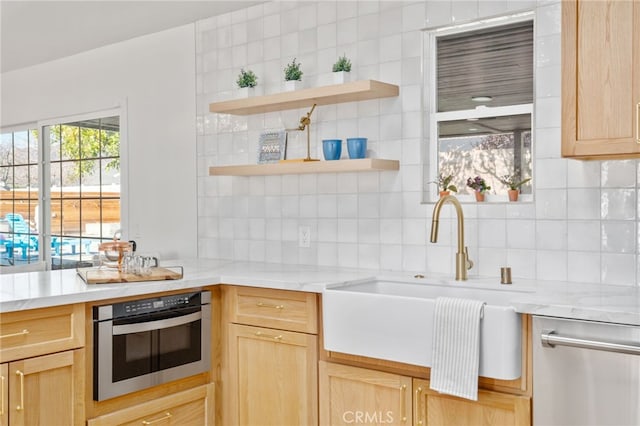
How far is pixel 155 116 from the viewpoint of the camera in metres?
4.11

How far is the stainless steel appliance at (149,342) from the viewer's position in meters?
2.35

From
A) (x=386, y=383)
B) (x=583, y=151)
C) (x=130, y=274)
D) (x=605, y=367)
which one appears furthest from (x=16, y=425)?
(x=583, y=151)

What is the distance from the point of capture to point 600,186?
2.43 metres

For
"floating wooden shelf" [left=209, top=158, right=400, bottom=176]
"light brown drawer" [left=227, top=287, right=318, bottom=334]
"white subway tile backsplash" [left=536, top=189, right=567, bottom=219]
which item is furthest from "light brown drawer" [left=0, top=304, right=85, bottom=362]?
"white subway tile backsplash" [left=536, top=189, right=567, bottom=219]

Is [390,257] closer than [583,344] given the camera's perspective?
No

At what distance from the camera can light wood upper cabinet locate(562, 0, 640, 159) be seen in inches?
82.0

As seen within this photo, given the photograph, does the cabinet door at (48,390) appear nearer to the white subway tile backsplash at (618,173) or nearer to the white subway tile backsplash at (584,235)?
the white subway tile backsplash at (584,235)

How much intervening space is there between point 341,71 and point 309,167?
1.65 feet

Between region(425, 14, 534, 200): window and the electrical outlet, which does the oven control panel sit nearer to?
the electrical outlet

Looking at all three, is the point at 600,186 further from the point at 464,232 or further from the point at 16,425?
the point at 16,425

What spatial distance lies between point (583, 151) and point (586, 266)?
0.55m

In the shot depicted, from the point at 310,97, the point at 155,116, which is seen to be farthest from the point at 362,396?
the point at 155,116

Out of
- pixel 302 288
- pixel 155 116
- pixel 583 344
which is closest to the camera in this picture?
pixel 583 344

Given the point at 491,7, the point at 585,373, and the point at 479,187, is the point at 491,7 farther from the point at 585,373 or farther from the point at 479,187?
the point at 585,373
